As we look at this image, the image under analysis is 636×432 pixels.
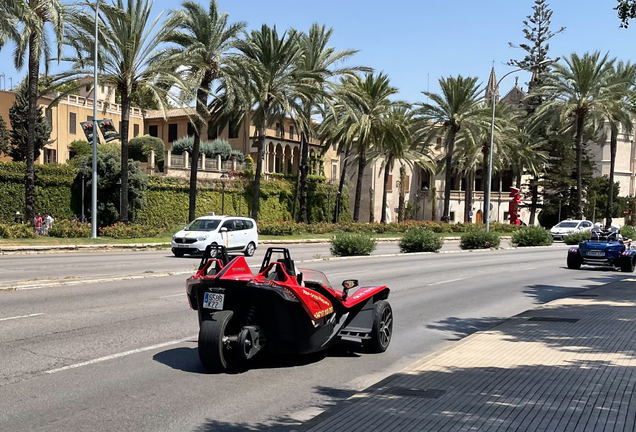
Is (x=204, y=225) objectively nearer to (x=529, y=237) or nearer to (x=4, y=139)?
(x=529, y=237)

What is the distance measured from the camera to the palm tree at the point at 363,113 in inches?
1763

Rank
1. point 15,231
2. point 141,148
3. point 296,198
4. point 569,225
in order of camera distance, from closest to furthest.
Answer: point 15,231 < point 569,225 < point 296,198 < point 141,148

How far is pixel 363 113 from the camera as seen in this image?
47500 millimetres

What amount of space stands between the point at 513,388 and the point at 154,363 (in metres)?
3.94

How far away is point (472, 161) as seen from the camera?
6088 centimetres

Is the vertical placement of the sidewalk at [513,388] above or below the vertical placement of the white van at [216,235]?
below

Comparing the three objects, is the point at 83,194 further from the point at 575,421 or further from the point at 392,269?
the point at 575,421

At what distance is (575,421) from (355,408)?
1.76 meters

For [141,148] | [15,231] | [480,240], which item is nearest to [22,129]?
[141,148]

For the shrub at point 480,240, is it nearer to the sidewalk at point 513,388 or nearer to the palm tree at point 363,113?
the palm tree at point 363,113

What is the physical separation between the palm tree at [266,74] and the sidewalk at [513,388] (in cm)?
2858

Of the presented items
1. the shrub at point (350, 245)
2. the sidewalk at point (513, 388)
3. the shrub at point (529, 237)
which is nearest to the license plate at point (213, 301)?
the sidewalk at point (513, 388)

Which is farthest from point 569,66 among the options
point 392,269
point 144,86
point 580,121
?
point 392,269

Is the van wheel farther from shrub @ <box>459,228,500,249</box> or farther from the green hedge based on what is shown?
the green hedge
